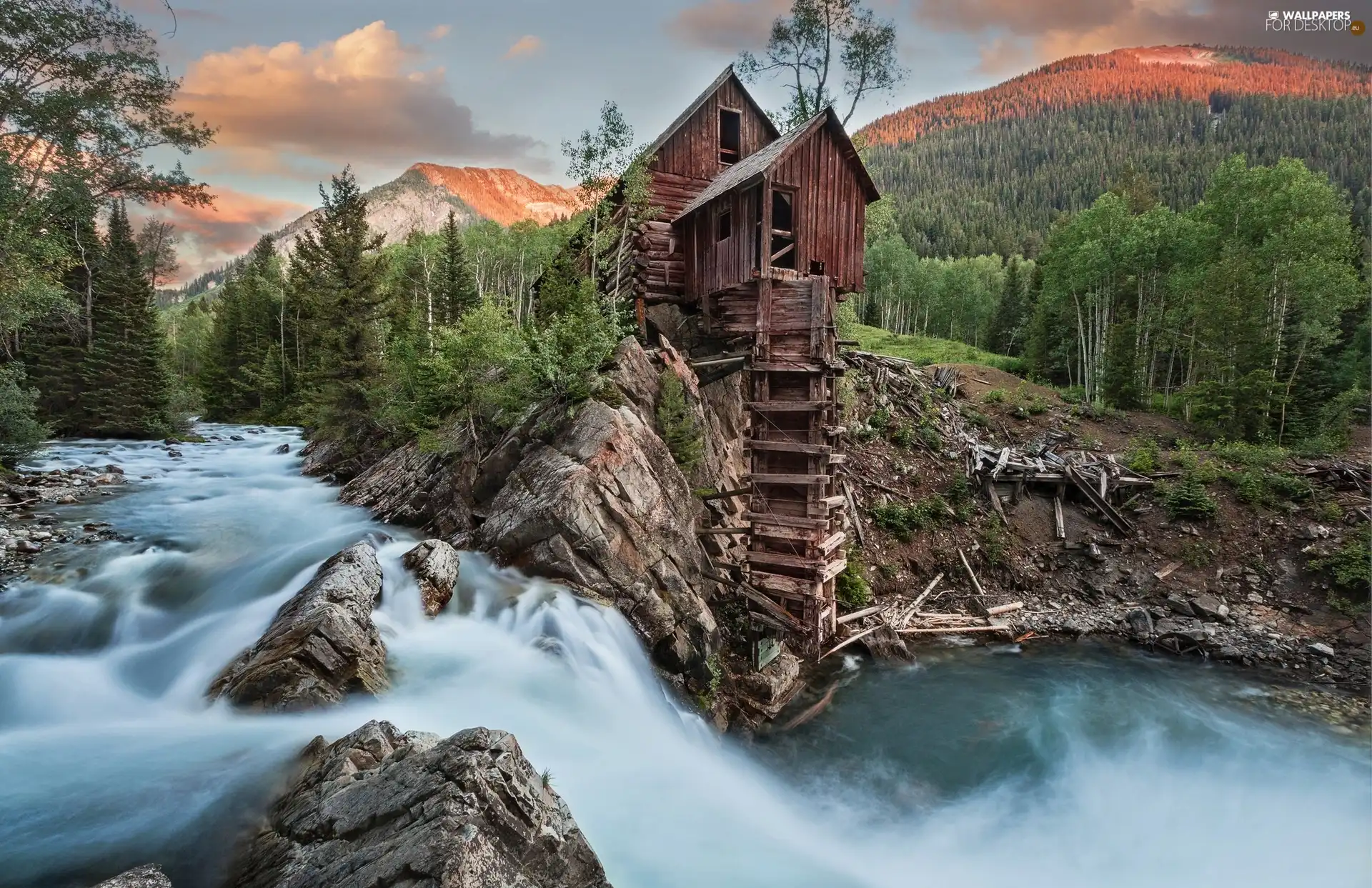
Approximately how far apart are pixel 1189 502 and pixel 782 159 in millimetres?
18019

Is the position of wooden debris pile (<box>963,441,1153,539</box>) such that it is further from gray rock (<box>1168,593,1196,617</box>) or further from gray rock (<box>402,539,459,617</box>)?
gray rock (<box>402,539,459,617</box>)

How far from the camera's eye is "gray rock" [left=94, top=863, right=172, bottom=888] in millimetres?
5150

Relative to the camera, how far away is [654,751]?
10.7 metres

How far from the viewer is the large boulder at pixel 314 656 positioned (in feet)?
27.4

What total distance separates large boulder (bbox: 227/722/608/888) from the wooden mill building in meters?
9.66

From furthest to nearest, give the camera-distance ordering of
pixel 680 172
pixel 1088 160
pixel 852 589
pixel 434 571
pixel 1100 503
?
pixel 1088 160 < pixel 680 172 < pixel 1100 503 < pixel 852 589 < pixel 434 571

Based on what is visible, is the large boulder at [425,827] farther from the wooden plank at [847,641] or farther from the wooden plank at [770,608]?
the wooden plank at [847,641]

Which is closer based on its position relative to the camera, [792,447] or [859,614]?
[792,447]

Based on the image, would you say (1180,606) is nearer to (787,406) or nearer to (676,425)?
(787,406)

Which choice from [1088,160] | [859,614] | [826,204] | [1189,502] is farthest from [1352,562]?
[1088,160]

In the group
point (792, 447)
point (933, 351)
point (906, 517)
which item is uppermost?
point (933, 351)

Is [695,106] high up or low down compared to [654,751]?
up

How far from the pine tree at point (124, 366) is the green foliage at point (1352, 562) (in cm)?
5137

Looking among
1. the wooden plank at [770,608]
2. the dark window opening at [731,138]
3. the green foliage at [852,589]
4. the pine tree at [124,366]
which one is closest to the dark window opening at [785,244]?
the dark window opening at [731,138]
